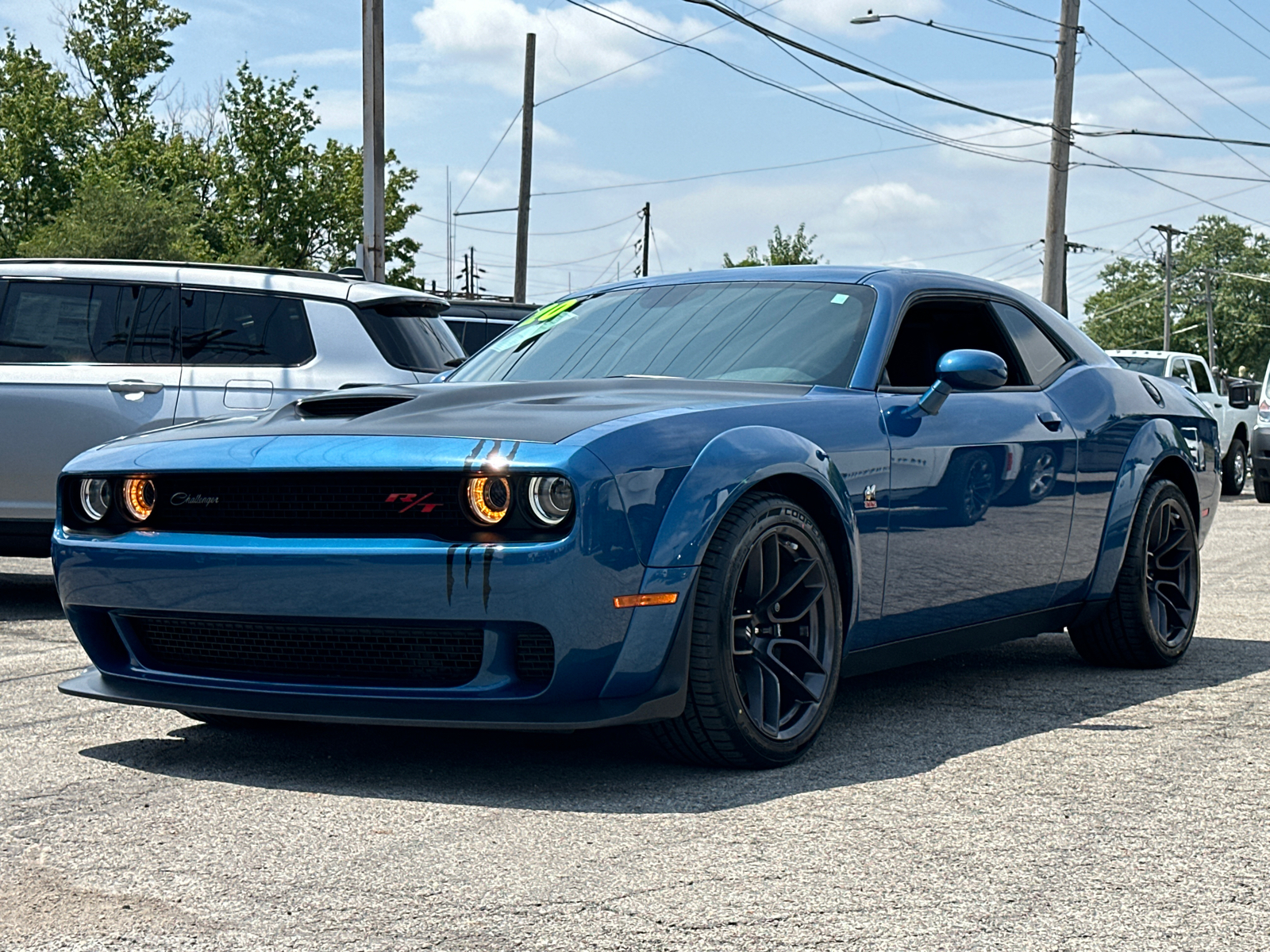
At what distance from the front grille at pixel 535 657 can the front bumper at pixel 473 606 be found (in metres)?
0.02

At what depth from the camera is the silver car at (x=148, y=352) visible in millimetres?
8000

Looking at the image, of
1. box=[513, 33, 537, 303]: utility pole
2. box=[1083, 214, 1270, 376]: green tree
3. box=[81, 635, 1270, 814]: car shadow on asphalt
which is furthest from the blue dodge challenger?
box=[1083, 214, 1270, 376]: green tree

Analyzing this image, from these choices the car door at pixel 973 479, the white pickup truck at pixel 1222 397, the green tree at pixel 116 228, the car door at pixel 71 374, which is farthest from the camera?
the green tree at pixel 116 228

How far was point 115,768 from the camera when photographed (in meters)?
4.32

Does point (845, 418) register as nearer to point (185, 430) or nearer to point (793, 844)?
point (793, 844)

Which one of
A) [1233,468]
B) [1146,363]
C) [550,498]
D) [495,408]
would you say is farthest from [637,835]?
[1233,468]

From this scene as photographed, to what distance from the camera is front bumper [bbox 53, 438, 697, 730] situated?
3.79 m

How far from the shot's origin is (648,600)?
3904 mm

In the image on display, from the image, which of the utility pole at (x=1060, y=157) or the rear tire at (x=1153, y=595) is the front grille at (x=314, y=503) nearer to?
the rear tire at (x=1153, y=595)

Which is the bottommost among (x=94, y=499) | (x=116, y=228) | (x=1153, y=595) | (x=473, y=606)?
(x=1153, y=595)

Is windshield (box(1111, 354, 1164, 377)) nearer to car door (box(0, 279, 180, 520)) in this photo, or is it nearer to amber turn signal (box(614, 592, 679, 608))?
car door (box(0, 279, 180, 520))

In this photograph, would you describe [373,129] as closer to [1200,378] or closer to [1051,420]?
[1200,378]

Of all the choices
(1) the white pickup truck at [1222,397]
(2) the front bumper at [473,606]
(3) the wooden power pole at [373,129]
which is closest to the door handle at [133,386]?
(2) the front bumper at [473,606]

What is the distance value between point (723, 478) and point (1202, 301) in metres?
122
